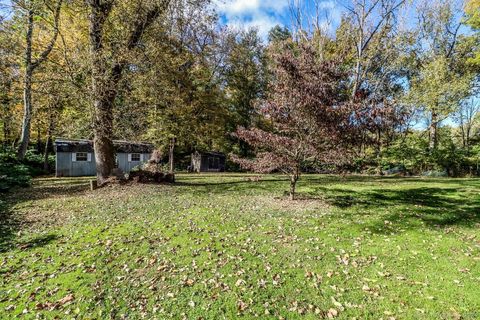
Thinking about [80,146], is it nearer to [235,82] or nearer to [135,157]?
[135,157]

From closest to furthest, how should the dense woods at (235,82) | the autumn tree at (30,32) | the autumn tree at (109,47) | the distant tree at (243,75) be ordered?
the dense woods at (235,82) → the autumn tree at (30,32) → the autumn tree at (109,47) → the distant tree at (243,75)

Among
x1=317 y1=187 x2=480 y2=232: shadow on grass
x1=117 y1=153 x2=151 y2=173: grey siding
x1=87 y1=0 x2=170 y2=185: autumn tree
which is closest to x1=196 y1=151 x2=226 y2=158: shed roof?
x1=117 y1=153 x2=151 y2=173: grey siding

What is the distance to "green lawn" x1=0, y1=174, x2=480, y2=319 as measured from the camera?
3557 mm

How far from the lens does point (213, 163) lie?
27812 mm

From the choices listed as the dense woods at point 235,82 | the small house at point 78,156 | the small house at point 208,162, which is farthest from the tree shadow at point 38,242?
the small house at point 208,162

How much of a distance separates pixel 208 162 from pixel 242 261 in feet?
74.9

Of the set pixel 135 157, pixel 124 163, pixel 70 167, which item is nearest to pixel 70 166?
pixel 70 167

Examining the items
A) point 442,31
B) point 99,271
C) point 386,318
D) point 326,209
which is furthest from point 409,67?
point 99,271

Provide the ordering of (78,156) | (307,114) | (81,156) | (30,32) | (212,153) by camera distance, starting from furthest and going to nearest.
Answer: (212,153)
(81,156)
(78,156)
(30,32)
(307,114)

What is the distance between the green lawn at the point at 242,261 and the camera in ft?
11.7

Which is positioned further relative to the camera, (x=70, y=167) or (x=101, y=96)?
(x=70, y=167)

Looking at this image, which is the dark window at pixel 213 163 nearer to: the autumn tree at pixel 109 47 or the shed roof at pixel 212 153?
the shed roof at pixel 212 153

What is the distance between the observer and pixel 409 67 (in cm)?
2308

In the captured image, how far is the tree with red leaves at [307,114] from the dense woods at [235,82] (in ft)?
0.12
